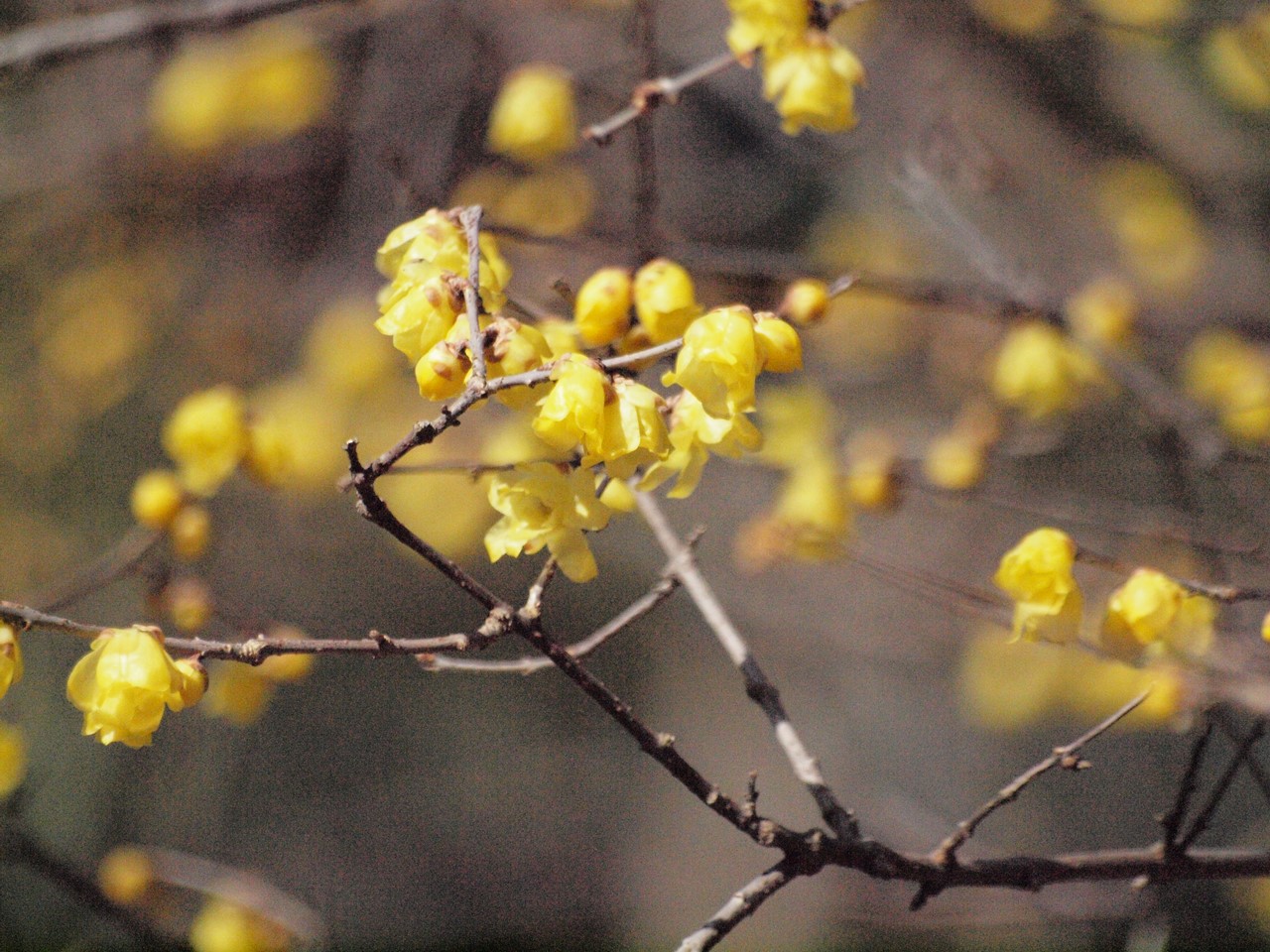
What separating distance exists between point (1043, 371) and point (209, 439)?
1595 mm

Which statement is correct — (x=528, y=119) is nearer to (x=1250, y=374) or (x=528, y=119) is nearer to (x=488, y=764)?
(x=1250, y=374)

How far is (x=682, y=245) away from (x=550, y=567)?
130 cm

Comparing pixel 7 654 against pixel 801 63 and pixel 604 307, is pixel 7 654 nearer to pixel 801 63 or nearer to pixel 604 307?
pixel 604 307

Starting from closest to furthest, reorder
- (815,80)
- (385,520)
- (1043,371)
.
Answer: (385,520) < (815,80) < (1043,371)

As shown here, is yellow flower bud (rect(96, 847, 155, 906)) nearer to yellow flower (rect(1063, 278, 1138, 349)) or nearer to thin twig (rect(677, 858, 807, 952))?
thin twig (rect(677, 858, 807, 952))

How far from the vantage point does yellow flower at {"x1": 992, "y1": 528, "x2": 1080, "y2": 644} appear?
1.42m

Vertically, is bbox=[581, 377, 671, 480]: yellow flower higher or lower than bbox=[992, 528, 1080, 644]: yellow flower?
higher

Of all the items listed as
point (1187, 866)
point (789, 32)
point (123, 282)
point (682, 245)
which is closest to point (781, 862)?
point (1187, 866)

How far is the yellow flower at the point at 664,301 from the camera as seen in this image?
1320mm

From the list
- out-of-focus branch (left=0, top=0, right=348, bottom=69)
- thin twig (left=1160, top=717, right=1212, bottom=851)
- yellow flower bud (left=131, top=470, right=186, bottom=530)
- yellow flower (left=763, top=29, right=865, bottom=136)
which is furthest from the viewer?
out-of-focus branch (left=0, top=0, right=348, bottom=69)

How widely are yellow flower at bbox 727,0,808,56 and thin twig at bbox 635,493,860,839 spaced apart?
2.21 feet

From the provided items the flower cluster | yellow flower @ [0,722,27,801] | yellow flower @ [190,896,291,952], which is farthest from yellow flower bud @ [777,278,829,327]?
yellow flower @ [190,896,291,952]

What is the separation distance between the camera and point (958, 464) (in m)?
2.37

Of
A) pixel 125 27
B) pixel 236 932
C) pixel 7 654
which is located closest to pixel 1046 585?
pixel 7 654
